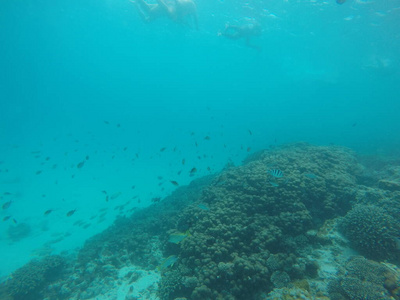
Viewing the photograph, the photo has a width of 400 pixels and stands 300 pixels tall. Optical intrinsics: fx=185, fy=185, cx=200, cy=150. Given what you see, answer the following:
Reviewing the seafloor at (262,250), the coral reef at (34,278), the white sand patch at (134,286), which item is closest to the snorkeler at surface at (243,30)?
the seafloor at (262,250)

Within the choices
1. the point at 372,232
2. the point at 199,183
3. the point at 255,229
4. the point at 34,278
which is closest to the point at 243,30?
the point at 199,183

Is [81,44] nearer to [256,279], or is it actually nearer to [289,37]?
[289,37]

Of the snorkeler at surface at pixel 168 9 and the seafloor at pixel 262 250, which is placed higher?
the snorkeler at surface at pixel 168 9

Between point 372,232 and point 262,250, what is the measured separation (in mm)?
3623

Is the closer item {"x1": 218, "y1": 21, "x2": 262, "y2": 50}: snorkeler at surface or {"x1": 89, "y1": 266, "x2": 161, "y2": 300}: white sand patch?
{"x1": 89, "y1": 266, "x2": 161, "y2": 300}: white sand patch

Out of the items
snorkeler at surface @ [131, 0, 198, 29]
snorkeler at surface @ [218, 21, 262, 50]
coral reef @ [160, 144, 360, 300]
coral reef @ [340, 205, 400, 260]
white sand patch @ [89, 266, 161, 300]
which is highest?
snorkeler at surface @ [131, 0, 198, 29]

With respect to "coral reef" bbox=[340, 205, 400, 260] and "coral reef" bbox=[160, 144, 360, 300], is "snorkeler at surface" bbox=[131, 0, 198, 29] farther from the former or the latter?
"coral reef" bbox=[340, 205, 400, 260]

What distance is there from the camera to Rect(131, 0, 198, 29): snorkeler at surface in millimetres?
27406

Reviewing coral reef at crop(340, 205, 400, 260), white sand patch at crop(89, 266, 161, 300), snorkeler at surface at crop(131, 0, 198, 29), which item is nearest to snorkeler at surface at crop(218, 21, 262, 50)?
snorkeler at surface at crop(131, 0, 198, 29)

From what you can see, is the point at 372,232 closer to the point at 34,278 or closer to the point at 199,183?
the point at 199,183

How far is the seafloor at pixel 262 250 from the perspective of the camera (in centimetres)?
497

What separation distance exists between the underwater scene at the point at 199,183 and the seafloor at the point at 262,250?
0.05 m

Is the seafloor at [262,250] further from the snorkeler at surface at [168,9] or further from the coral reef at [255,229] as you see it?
the snorkeler at surface at [168,9]

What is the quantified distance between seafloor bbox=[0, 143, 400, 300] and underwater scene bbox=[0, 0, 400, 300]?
50 millimetres
